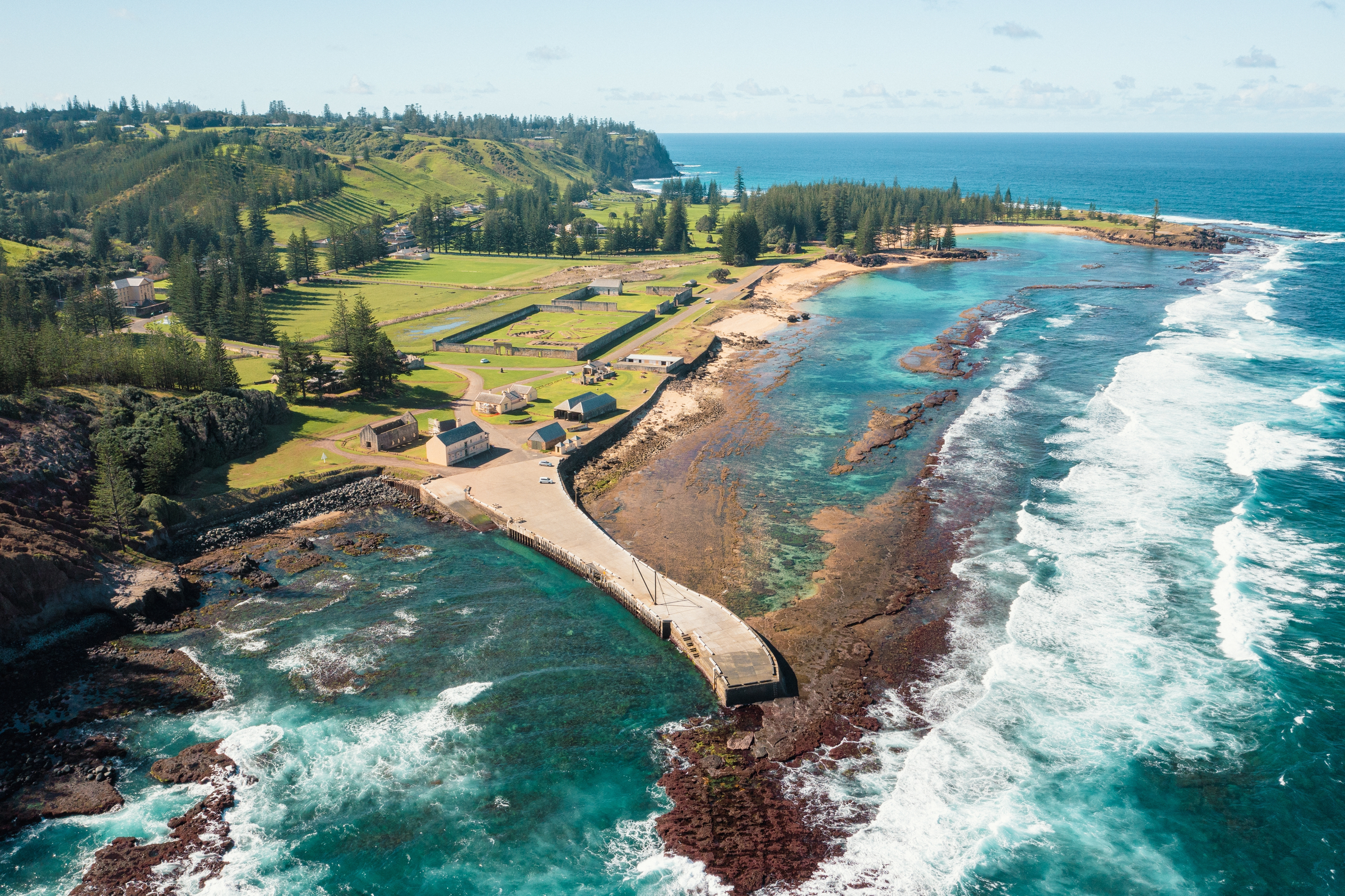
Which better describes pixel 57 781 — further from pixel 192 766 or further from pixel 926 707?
pixel 926 707

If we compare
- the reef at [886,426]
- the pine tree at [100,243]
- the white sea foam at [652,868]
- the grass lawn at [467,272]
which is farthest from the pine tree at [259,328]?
the white sea foam at [652,868]

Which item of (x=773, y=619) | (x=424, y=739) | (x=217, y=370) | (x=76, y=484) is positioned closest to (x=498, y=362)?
(x=217, y=370)

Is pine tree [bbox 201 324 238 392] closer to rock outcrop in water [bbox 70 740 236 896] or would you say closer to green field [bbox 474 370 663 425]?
green field [bbox 474 370 663 425]

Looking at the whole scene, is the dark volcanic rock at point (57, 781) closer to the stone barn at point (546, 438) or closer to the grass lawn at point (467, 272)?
the stone barn at point (546, 438)

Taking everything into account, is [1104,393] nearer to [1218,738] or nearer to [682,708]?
[1218,738]

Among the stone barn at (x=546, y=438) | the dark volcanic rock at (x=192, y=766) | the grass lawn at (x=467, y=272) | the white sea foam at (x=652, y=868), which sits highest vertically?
the grass lawn at (x=467, y=272)

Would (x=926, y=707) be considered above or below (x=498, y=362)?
below

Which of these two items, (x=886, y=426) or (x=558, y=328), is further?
(x=558, y=328)

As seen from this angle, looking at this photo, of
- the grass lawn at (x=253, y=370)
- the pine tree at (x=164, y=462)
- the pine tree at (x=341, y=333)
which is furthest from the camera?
the pine tree at (x=341, y=333)
